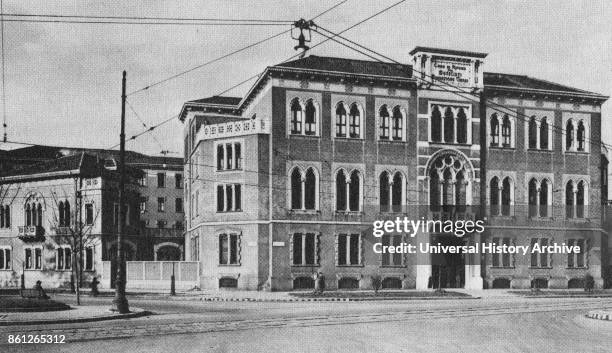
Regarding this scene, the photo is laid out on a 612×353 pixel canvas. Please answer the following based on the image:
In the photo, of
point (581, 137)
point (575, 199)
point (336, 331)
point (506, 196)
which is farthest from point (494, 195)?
point (336, 331)

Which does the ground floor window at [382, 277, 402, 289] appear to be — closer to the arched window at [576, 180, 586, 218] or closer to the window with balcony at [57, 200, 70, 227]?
the arched window at [576, 180, 586, 218]

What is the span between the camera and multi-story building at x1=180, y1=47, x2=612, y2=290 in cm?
4066

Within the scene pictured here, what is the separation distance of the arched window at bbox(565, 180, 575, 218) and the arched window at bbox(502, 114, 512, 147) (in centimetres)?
471

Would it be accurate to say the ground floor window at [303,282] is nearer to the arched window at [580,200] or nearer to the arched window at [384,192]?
the arched window at [384,192]

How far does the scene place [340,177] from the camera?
41.9 m

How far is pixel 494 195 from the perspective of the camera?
44625 mm

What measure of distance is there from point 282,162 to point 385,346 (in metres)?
26.5

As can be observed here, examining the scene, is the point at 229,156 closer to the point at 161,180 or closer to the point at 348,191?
the point at 348,191

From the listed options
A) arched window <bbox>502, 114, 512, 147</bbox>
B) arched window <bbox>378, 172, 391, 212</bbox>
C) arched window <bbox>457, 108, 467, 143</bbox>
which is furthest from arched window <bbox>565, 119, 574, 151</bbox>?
arched window <bbox>378, 172, 391, 212</bbox>

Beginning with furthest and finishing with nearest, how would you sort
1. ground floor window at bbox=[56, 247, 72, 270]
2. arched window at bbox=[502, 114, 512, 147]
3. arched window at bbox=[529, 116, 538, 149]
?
ground floor window at bbox=[56, 247, 72, 270], arched window at bbox=[529, 116, 538, 149], arched window at bbox=[502, 114, 512, 147]

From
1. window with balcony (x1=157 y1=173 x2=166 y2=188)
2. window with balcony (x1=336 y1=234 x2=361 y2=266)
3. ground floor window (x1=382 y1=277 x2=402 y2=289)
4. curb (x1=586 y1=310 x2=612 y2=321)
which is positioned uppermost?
window with balcony (x1=157 y1=173 x2=166 y2=188)

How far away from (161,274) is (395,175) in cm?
1477

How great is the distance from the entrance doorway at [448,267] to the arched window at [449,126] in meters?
5.63

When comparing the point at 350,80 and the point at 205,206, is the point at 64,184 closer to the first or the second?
the point at 205,206
